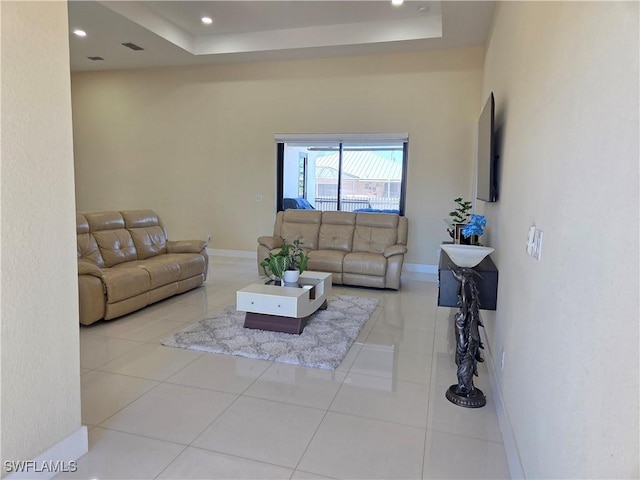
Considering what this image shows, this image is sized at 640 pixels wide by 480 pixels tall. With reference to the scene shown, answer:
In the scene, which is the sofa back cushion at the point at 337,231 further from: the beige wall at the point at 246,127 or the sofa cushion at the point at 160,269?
the sofa cushion at the point at 160,269

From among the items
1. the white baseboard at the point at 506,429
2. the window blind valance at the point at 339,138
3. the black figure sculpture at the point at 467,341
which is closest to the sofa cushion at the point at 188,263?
the window blind valance at the point at 339,138

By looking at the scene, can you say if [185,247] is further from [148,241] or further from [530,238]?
[530,238]

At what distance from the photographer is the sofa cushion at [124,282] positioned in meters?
3.75

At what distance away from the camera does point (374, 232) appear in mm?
5910

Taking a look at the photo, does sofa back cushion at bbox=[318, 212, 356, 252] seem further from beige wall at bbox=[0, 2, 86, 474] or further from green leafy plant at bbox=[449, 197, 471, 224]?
beige wall at bbox=[0, 2, 86, 474]

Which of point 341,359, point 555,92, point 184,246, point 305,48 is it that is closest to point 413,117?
point 305,48

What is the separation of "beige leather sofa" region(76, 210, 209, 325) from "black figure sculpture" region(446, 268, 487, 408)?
306 cm

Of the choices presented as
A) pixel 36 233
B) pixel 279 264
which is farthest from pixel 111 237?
pixel 36 233

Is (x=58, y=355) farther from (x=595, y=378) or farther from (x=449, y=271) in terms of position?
(x=449, y=271)

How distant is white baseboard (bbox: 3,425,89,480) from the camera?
1.64 metres

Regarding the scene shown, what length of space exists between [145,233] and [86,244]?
0.88 metres

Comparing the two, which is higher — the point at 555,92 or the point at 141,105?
the point at 141,105

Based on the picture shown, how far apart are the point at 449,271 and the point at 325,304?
1.74 meters

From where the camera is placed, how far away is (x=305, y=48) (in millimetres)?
6105
